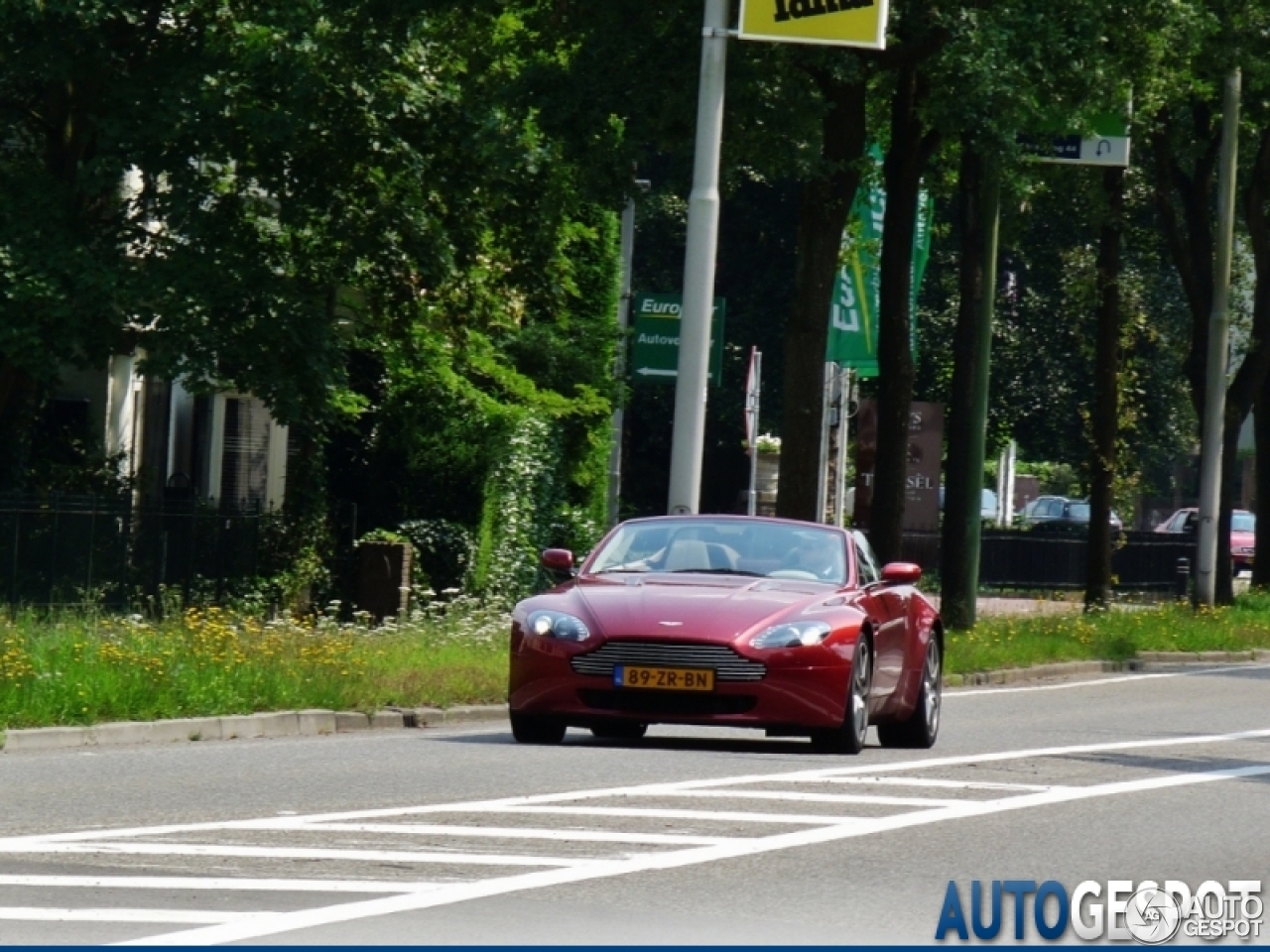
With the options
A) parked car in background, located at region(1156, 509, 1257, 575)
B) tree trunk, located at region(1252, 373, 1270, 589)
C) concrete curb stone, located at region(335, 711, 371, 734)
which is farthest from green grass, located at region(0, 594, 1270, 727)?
parked car in background, located at region(1156, 509, 1257, 575)

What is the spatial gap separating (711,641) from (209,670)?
180 inches

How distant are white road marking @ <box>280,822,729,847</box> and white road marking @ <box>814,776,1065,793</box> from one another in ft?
9.92

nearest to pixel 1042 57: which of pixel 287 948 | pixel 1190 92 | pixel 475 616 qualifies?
pixel 475 616

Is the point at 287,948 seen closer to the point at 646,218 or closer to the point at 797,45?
the point at 797,45

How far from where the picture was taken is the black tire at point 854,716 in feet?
52.0

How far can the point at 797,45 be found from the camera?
27.1 metres

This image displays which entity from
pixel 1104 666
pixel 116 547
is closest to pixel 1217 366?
pixel 1104 666

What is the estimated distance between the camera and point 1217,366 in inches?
1618

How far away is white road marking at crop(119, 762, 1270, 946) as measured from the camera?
8.11m

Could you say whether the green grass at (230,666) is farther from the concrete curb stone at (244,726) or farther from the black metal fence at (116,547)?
the black metal fence at (116,547)

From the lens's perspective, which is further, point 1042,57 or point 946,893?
point 1042,57

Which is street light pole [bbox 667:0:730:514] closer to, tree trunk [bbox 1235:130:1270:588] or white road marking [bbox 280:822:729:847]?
white road marking [bbox 280:822:729:847]

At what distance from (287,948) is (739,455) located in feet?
189

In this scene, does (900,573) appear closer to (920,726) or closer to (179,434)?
(920,726)
